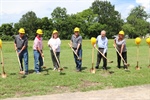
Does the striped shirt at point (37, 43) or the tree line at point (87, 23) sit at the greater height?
the tree line at point (87, 23)

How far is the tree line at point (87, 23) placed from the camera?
76.9 meters

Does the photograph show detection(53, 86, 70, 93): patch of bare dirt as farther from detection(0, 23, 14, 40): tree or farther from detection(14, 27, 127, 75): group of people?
detection(0, 23, 14, 40): tree

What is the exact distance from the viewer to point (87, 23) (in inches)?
3546

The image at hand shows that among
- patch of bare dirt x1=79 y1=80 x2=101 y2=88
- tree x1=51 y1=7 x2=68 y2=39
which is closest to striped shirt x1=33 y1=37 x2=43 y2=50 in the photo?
patch of bare dirt x1=79 y1=80 x2=101 y2=88

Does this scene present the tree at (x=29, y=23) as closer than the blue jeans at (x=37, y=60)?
No

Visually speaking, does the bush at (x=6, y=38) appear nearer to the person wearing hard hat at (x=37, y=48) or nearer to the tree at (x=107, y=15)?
the tree at (x=107, y=15)

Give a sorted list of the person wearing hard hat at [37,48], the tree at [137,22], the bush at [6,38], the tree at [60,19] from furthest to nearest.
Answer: the tree at [137,22] → the tree at [60,19] → the bush at [6,38] → the person wearing hard hat at [37,48]

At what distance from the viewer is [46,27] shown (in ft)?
252

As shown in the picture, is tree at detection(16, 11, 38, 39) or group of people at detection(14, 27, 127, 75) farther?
tree at detection(16, 11, 38, 39)

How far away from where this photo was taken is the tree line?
252 ft

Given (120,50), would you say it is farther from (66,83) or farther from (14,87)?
(14,87)

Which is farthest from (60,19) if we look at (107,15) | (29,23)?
(107,15)

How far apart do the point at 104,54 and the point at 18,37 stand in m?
3.75

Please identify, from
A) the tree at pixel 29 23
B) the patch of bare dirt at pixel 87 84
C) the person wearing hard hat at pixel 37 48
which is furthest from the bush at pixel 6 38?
the patch of bare dirt at pixel 87 84
